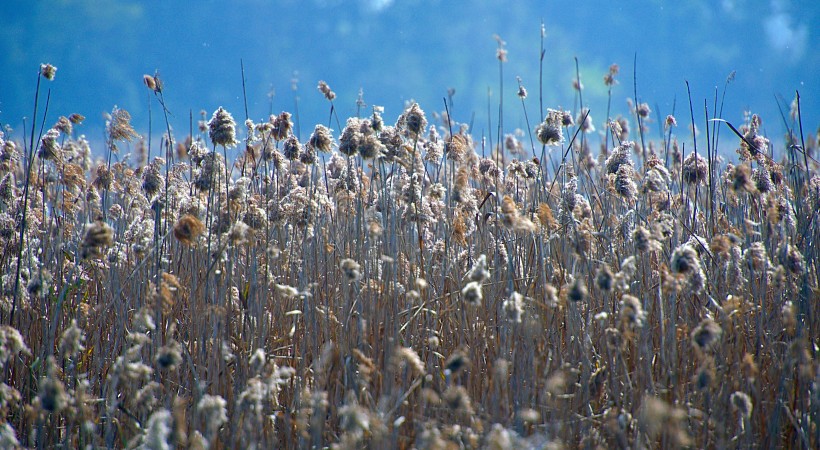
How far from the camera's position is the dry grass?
5.53 feet

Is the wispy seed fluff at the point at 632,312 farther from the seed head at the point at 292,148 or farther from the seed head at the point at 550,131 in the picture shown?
the seed head at the point at 292,148

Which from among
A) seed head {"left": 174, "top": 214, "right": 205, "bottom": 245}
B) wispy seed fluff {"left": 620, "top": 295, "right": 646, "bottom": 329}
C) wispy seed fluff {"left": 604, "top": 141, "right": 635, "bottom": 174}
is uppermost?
wispy seed fluff {"left": 604, "top": 141, "right": 635, "bottom": 174}

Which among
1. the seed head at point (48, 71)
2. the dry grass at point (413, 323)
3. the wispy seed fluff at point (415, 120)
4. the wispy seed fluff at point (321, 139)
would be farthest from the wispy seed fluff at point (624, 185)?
the seed head at point (48, 71)

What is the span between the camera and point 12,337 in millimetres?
1737

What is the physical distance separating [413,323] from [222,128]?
118cm

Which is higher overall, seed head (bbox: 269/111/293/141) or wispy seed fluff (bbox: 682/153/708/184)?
seed head (bbox: 269/111/293/141)

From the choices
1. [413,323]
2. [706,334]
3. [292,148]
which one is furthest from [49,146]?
[706,334]

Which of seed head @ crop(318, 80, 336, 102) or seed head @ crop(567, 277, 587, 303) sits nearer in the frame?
seed head @ crop(567, 277, 587, 303)

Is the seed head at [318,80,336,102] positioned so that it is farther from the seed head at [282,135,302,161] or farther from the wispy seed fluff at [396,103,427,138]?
the wispy seed fluff at [396,103,427,138]

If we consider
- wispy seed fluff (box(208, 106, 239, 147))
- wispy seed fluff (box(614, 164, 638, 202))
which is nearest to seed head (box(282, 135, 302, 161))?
wispy seed fluff (box(208, 106, 239, 147))

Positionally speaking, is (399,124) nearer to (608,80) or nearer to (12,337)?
(12,337)

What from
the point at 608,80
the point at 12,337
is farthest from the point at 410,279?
the point at 608,80

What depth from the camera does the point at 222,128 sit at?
2670 mm

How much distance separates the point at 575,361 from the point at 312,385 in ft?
3.54
